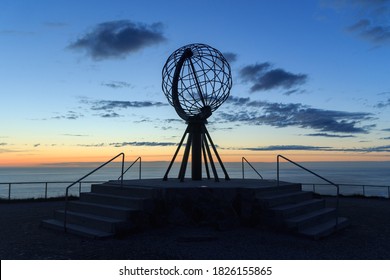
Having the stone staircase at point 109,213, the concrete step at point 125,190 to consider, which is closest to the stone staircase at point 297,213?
the concrete step at point 125,190

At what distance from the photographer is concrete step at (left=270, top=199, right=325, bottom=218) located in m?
8.87

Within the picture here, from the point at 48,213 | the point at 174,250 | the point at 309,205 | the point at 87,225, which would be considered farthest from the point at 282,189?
the point at 48,213

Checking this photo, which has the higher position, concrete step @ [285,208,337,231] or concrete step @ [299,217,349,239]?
concrete step @ [285,208,337,231]

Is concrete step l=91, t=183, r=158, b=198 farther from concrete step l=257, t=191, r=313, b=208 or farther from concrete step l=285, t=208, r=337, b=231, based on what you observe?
concrete step l=285, t=208, r=337, b=231

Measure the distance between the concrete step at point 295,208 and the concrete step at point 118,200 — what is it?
11.0ft

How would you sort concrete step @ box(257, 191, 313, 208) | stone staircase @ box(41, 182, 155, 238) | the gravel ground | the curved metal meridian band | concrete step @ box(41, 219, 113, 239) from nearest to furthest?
the gravel ground → concrete step @ box(41, 219, 113, 239) → stone staircase @ box(41, 182, 155, 238) → concrete step @ box(257, 191, 313, 208) → the curved metal meridian band

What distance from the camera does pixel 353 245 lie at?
25.4 ft

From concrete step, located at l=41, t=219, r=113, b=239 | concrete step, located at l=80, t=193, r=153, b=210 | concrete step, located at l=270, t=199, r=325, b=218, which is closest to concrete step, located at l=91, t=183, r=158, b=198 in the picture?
concrete step, located at l=80, t=193, r=153, b=210

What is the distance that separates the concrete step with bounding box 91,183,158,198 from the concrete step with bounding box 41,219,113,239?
1578 millimetres

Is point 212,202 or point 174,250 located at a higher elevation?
point 212,202

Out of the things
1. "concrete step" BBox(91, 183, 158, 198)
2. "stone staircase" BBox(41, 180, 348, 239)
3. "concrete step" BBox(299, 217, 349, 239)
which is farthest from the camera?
"concrete step" BBox(91, 183, 158, 198)

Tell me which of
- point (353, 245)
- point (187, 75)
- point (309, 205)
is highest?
point (187, 75)

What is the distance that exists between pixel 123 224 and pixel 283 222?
402cm

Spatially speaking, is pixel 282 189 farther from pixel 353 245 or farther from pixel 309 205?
pixel 353 245
